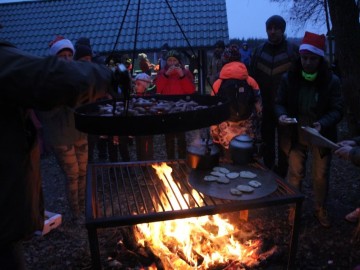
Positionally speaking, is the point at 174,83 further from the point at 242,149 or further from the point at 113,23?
the point at 113,23

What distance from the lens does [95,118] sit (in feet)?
6.41

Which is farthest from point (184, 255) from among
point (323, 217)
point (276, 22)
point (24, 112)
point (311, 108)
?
point (276, 22)

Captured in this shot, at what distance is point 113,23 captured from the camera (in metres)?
11.3

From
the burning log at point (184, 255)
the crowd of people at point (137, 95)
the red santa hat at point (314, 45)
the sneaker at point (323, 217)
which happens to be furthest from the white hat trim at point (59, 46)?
the sneaker at point (323, 217)

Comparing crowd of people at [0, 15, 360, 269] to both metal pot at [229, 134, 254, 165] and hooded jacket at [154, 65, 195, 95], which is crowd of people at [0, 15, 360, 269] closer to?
hooded jacket at [154, 65, 195, 95]

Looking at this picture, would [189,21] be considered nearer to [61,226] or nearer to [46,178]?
[46,178]

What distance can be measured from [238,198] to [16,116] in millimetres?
1651

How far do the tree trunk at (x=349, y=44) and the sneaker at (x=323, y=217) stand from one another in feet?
9.52

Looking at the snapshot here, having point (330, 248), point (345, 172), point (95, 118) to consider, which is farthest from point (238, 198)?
point (345, 172)

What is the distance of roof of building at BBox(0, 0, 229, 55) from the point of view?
10.1 metres

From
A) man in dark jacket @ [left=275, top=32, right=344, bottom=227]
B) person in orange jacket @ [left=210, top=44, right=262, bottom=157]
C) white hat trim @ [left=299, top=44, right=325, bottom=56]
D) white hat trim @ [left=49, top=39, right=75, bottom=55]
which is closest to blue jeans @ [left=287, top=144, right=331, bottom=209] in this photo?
man in dark jacket @ [left=275, top=32, right=344, bottom=227]

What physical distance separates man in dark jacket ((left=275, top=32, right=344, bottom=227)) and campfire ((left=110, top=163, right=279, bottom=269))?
3.17 feet

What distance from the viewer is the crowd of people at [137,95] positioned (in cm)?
141

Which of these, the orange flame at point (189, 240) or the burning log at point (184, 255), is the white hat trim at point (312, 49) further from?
the burning log at point (184, 255)
